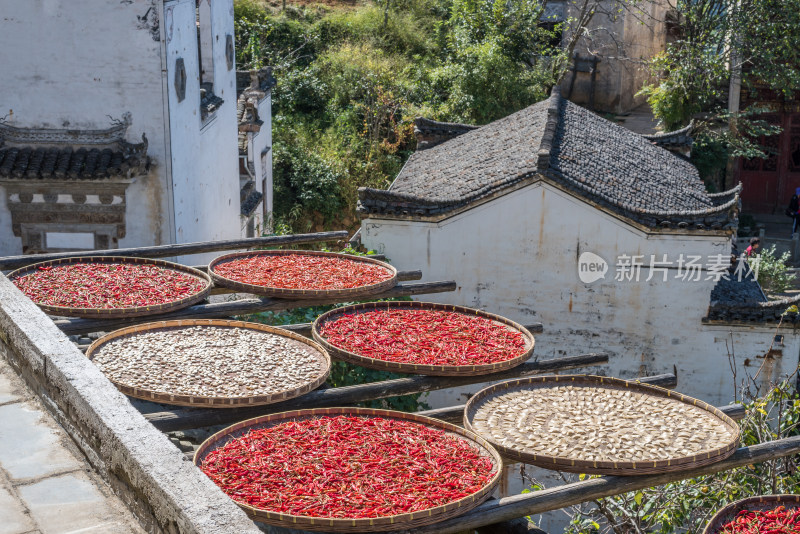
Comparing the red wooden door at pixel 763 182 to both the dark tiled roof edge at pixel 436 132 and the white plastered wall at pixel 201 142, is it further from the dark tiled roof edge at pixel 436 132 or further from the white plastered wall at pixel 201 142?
the white plastered wall at pixel 201 142

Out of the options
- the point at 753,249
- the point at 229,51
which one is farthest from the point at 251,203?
the point at 753,249

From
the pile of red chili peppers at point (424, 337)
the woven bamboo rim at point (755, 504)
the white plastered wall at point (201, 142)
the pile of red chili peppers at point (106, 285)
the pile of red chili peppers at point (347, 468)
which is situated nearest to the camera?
the pile of red chili peppers at point (347, 468)

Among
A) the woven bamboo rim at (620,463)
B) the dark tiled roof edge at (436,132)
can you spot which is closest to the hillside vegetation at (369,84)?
the dark tiled roof edge at (436,132)

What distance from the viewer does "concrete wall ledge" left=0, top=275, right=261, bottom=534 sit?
122 inches

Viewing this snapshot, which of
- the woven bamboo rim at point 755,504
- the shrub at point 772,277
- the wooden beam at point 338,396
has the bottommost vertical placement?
the shrub at point 772,277

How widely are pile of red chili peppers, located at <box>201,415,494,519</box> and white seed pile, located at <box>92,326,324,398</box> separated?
522 mm

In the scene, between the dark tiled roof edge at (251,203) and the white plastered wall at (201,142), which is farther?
the dark tiled roof edge at (251,203)

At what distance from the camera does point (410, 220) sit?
12523mm

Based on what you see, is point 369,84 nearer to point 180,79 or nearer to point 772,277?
point 772,277

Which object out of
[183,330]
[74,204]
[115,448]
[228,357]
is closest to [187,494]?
[115,448]

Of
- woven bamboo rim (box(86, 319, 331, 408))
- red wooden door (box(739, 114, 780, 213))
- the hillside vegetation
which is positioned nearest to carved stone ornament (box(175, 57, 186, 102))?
woven bamboo rim (box(86, 319, 331, 408))

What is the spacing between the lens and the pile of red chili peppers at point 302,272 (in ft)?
23.4

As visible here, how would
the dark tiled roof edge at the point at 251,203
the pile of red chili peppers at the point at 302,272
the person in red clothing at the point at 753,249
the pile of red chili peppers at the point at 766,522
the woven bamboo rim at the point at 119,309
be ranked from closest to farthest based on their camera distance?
the pile of red chili peppers at the point at 766,522, the woven bamboo rim at the point at 119,309, the pile of red chili peppers at the point at 302,272, the person in red clothing at the point at 753,249, the dark tiled roof edge at the point at 251,203

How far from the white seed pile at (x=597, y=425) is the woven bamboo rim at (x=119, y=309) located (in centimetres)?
243
